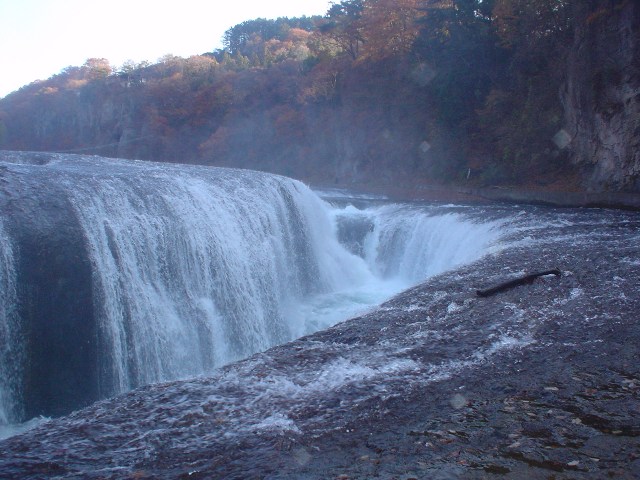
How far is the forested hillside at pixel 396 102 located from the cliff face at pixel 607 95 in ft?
0.16

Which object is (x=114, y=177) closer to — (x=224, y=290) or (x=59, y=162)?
(x=224, y=290)

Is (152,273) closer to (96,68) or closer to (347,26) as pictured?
(347,26)

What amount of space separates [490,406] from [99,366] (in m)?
5.68

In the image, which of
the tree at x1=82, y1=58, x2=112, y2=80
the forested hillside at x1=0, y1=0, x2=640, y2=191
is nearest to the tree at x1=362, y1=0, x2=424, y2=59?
the forested hillside at x1=0, y1=0, x2=640, y2=191

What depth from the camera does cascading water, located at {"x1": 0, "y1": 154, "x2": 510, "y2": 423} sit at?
25.4ft

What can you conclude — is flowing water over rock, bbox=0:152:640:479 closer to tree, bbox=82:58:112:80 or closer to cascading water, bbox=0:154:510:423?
cascading water, bbox=0:154:510:423

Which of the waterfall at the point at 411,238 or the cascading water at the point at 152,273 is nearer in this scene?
the cascading water at the point at 152,273

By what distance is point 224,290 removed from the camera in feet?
35.2

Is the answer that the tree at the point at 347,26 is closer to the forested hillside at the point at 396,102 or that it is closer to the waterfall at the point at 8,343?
the forested hillside at the point at 396,102

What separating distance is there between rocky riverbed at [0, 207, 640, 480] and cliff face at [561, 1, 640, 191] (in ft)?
35.8

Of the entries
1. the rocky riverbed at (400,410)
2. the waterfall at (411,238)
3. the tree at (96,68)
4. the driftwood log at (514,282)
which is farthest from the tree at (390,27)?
the rocky riverbed at (400,410)

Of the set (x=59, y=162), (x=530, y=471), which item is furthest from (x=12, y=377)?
(x=59, y=162)

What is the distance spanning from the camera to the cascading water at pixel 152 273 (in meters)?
7.75

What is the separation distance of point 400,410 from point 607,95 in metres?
15.7
